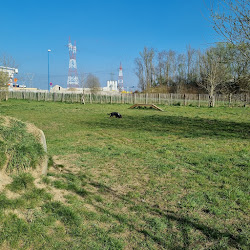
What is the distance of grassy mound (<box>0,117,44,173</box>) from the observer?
397 cm

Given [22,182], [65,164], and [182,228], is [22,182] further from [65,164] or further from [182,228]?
[182,228]

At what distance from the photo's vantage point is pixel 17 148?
4184 mm

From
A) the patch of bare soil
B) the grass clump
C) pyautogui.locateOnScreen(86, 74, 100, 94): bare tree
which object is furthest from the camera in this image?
pyautogui.locateOnScreen(86, 74, 100, 94): bare tree

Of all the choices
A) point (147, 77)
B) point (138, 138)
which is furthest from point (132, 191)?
point (147, 77)

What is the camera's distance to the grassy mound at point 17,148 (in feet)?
13.0

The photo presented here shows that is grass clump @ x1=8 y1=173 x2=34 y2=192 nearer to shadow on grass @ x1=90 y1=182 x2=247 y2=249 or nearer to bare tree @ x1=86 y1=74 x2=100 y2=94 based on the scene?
shadow on grass @ x1=90 y1=182 x2=247 y2=249

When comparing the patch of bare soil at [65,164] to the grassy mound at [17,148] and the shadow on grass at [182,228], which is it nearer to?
the grassy mound at [17,148]

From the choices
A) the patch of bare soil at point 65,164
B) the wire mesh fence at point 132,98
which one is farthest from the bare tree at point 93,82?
the patch of bare soil at point 65,164

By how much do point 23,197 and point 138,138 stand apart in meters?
5.98

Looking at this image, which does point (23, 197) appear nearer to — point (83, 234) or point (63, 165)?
point (83, 234)

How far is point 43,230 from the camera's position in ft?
9.82

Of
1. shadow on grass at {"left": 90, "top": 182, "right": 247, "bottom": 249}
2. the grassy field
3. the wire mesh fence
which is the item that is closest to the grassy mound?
the grassy field

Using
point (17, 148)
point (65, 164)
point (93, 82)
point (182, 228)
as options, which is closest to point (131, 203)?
point (182, 228)

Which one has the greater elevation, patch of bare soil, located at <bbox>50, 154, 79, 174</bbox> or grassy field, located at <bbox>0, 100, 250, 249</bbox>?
patch of bare soil, located at <bbox>50, 154, 79, 174</bbox>
